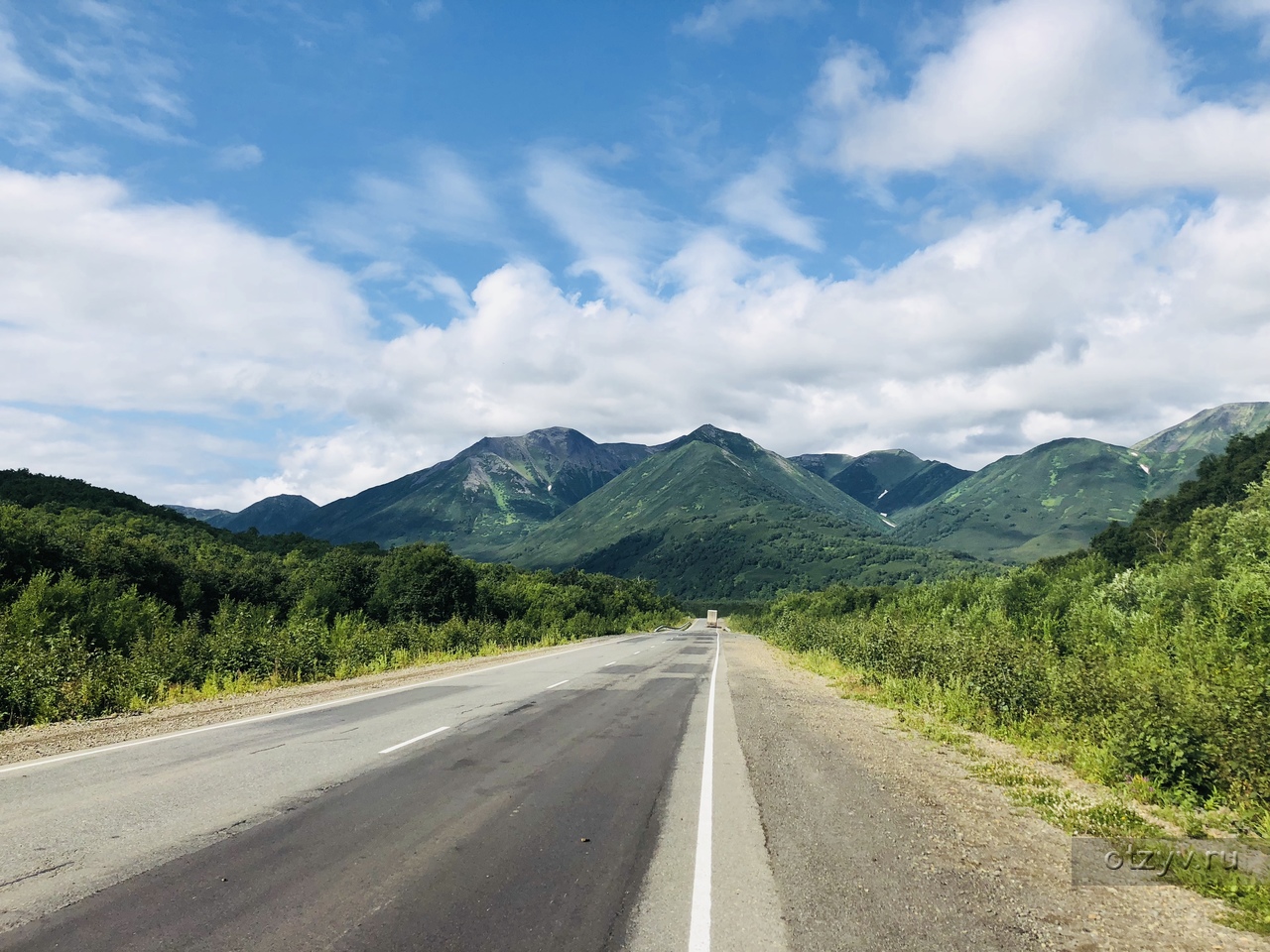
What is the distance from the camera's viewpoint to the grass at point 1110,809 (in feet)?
19.3

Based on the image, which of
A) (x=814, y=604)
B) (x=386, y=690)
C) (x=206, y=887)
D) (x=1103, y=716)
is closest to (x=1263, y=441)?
(x=814, y=604)

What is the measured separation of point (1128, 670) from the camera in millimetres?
12070

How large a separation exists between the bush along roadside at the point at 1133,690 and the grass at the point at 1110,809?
3 centimetres

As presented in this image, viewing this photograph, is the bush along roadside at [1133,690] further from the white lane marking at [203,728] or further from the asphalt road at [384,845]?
the white lane marking at [203,728]

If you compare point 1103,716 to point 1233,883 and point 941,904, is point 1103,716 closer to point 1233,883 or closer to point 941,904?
point 1233,883

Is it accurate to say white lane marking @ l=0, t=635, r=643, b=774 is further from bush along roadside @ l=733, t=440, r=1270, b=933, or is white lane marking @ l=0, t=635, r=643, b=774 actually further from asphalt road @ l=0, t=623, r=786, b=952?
bush along roadside @ l=733, t=440, r=1270, b=933

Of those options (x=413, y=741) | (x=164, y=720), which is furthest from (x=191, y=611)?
(x=413, y=741)

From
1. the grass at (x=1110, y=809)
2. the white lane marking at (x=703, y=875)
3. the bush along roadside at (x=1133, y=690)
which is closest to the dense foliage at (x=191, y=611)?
the white lane marking at (x=703, y=875)

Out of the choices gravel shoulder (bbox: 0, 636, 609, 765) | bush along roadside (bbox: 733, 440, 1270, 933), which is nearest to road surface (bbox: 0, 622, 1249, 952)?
gravel shoulder (bbox: 0, 636, 609, 765)

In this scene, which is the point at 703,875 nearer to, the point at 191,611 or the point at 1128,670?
the point at 1128,670

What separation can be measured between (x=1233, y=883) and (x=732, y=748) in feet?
23.7

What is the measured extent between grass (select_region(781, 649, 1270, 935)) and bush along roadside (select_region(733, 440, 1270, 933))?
0.09 feet

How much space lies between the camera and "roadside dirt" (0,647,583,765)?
433 inches

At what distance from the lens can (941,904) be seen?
18.4 feet
